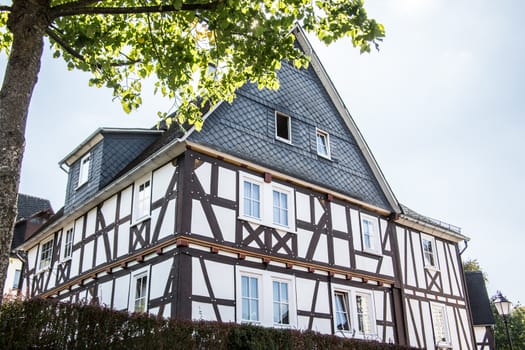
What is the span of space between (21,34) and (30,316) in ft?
12.5

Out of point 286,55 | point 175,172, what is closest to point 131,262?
point 175,172

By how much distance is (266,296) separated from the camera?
43.4 feet

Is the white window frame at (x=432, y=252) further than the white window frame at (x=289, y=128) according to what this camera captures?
Yes

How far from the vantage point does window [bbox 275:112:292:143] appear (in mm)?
16219

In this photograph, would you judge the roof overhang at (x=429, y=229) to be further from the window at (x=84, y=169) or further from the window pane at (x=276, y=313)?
the window at (x=84, y=169)

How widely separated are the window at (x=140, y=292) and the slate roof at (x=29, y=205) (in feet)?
61.9

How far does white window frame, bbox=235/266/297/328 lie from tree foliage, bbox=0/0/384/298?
4459 millimetres

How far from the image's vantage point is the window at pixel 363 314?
621 inches

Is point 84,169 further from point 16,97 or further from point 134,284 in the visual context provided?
point 16,97

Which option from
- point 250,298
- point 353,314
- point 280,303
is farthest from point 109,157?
point 353,314

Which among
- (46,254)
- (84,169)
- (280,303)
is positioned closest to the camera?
(280,303)

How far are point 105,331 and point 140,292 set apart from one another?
501 cm

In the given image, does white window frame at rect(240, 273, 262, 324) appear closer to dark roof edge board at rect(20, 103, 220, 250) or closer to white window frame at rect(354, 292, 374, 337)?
dark roof edge board at rect(20, 103, 220, 250)

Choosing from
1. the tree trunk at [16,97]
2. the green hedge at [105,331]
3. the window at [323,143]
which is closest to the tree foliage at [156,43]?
the tree trunk at [16,97]
